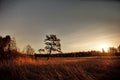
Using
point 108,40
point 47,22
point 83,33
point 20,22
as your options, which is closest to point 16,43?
point 20,22

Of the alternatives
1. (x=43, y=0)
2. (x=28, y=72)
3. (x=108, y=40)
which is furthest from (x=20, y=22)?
(x=108, y=40)

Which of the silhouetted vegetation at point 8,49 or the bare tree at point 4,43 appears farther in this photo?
the bare tree at point 4,43

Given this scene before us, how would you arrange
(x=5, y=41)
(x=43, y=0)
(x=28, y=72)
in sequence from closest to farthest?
1. (x=28, y=72)
2. (x=43, y=0)
3. (x=5, y=41)

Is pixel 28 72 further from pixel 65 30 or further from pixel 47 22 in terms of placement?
pixel 65 30

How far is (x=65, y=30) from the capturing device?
4.49 metres

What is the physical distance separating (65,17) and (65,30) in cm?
64

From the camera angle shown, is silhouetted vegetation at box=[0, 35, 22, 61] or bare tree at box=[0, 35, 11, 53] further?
bare tree at box=[0, 35, 11, 53]

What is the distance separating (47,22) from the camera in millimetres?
4055

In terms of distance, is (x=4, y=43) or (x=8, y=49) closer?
(x=8, y=49)

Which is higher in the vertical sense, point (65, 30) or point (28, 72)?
point (65, 30)

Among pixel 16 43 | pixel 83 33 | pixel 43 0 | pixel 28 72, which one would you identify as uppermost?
pixel 43 0

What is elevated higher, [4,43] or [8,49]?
[4,43]

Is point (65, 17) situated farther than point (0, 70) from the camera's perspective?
Yes

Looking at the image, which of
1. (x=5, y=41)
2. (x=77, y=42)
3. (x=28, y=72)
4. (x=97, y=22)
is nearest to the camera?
(x=28, y=72)
